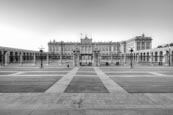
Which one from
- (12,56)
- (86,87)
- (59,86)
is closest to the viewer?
(86,87)

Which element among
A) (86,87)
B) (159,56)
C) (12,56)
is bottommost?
(86,87)

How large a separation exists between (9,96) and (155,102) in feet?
28.9

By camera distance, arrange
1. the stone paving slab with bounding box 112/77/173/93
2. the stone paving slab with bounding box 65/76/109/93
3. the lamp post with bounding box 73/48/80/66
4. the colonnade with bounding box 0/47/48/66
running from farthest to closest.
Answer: the colonnade with bounding box 0/47/48/66
the lamp post with bounding box 73/48/80/66
the stone paving slab with bounding box 112/77/173/93
the stone paving slab with bounding box 65/76/109/93

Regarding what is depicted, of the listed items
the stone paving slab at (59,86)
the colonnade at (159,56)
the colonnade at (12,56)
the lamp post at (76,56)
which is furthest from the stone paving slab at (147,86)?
the colonnade at (12,56)

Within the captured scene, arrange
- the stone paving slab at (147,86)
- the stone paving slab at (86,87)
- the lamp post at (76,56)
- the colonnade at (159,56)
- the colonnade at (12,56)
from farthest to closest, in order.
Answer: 1. the colonnade at (159,56)
2. the colonnade at (12,56)
3. the lamp post at (76,56)
4. the stone paving slab at (147,86)
5. the stone paving slab at (86,87)

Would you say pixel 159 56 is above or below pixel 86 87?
above

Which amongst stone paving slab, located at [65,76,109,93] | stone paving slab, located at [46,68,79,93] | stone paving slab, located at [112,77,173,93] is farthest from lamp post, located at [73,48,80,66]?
stone paving slab, located at [112,77,173,93]

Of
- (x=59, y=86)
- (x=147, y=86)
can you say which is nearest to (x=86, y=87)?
(x=59, y=86)

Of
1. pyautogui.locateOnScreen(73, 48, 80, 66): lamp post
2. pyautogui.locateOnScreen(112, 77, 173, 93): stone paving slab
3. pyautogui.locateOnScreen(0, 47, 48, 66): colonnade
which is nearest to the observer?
pyautogui.locateOnScreen(112, 77, 173, 93): stone paving slab

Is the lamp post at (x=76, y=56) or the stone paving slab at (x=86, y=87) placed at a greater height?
the lamp post at (x=76, y=56)

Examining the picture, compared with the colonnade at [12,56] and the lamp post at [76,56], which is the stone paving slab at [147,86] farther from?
the colonnade at [12,56]

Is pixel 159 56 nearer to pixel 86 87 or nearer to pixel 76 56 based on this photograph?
pixel 76 56

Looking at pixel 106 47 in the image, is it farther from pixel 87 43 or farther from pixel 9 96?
pixel 9 96

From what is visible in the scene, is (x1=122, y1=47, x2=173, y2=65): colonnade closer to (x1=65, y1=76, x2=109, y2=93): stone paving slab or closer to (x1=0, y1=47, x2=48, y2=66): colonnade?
(x1=65, y1=76, x2=109, y2=93): stone paving slab
